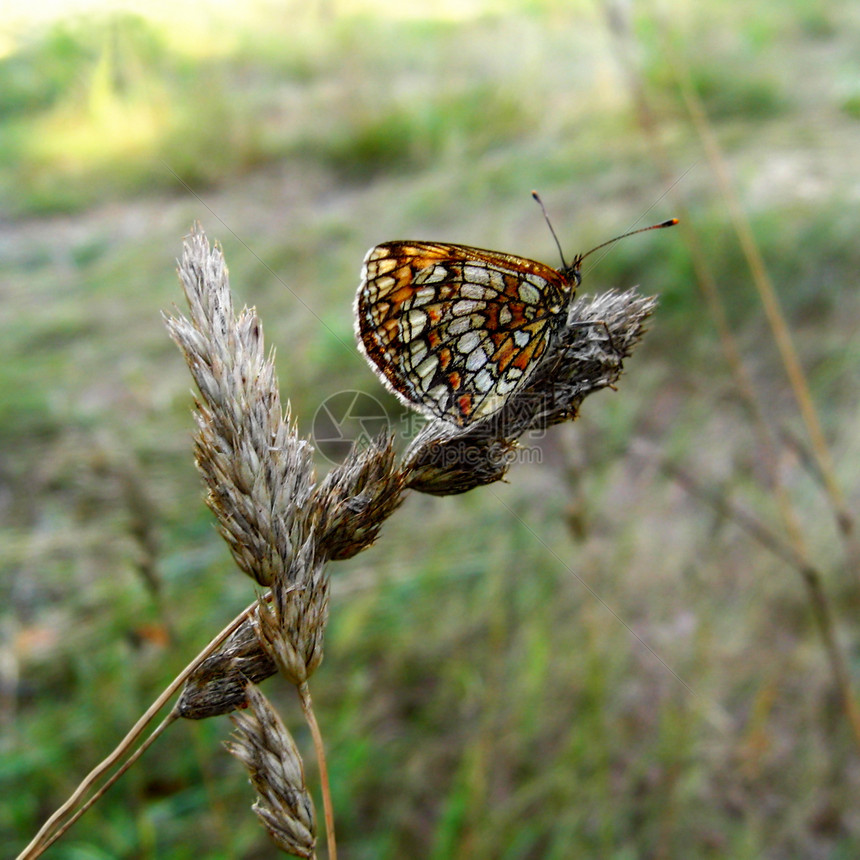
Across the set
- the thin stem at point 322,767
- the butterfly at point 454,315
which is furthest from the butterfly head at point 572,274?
the thin stem at point 322,767

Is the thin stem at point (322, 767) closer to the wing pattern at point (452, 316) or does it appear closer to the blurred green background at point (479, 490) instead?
the blurred green background at point (479, 490)

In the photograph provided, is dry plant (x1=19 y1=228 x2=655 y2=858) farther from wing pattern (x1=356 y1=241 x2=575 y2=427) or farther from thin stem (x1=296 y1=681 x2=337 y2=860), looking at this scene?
wing pattern (x1=356 y1=241 x2=575 y2=427)

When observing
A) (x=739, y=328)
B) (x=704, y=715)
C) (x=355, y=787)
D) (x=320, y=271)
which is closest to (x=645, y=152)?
(x=739, y=328)

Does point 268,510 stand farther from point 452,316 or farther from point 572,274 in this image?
point 572,274

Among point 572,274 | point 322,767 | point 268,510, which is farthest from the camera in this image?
point 572,274

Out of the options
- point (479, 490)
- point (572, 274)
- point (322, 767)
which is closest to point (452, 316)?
point (572, 274)

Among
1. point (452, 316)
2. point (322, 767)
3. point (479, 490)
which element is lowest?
point (479, 490)
